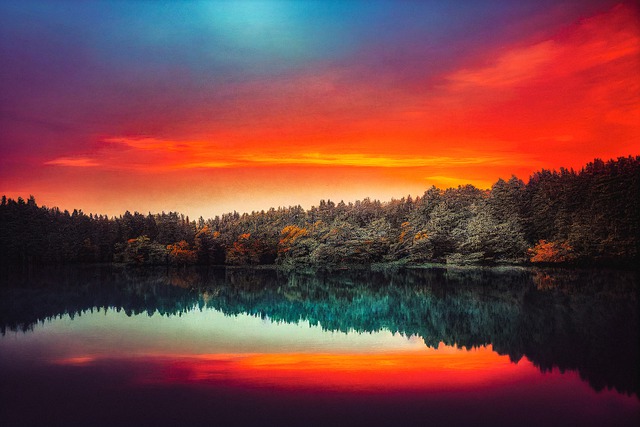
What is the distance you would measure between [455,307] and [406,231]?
1222 inches

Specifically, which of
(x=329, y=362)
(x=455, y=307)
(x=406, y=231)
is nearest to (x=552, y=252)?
(x=406, y=231)

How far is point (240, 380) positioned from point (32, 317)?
457 inches

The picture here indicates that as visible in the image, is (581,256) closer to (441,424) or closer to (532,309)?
(532,309)

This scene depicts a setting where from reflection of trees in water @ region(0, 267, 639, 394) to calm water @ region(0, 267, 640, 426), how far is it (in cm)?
8

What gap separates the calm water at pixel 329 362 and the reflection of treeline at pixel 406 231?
1439 centimetres

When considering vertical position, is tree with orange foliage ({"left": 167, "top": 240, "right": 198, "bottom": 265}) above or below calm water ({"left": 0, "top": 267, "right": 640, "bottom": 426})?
above

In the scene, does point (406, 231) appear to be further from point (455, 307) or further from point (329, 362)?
point (329, 362)

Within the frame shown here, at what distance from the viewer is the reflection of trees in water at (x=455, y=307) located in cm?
1096

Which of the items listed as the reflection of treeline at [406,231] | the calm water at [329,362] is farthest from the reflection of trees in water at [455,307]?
the reflection of treeline at [406,231]

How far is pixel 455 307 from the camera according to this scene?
1770cm

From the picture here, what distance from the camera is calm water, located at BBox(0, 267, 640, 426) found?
297 inches

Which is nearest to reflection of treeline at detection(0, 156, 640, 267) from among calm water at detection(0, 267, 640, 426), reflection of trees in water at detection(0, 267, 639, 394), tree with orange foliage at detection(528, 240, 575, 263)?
tree with orange foliage at detection(528, 240, 575, 263)

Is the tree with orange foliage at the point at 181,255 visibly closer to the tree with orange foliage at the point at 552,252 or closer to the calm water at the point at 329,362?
the calm water at the point at 329,362

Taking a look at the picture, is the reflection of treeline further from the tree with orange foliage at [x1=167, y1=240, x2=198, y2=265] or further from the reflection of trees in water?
the reflection of trees in water
